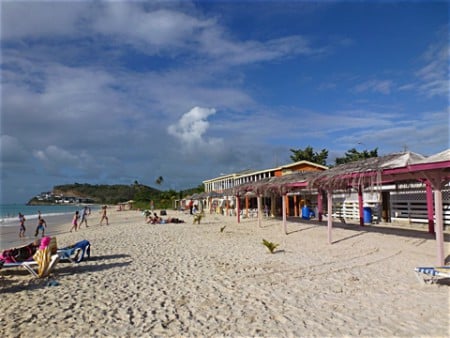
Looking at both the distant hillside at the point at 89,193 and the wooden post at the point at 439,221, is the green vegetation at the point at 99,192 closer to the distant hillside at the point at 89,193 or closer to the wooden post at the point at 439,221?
the distant hillside at the point at 89,193

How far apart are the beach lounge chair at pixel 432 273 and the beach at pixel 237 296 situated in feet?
0.55

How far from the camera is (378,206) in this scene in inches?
654

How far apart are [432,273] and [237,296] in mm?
3279

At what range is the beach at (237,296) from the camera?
14.3 ft

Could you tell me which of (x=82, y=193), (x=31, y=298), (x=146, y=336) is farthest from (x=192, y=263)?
(x=82, y=193)

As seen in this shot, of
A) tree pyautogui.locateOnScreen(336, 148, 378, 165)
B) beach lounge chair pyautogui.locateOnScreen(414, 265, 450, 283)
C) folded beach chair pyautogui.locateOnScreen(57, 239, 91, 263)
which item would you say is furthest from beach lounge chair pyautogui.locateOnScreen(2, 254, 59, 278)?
tree pyautogui.locateOnScreen(336, 148, 378, 165)

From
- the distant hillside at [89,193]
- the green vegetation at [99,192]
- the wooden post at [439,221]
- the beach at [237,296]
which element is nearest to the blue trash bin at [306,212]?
the beach at [237,296]

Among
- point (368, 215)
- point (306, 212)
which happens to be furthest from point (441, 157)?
point (306, 212)

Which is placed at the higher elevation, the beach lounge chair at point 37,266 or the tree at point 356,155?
the tree at point 356,155

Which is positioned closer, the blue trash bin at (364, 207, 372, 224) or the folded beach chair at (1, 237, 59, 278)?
the folded beach chair at (1, 237, 59, 278)

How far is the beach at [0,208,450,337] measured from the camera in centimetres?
434

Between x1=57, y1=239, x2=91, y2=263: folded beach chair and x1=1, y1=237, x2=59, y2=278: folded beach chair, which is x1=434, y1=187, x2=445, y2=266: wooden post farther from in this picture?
x1=57, y1=239, x2=91, y2=263: folded beach chair

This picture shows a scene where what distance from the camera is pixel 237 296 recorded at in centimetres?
564

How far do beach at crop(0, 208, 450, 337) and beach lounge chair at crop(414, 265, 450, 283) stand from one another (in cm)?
17
